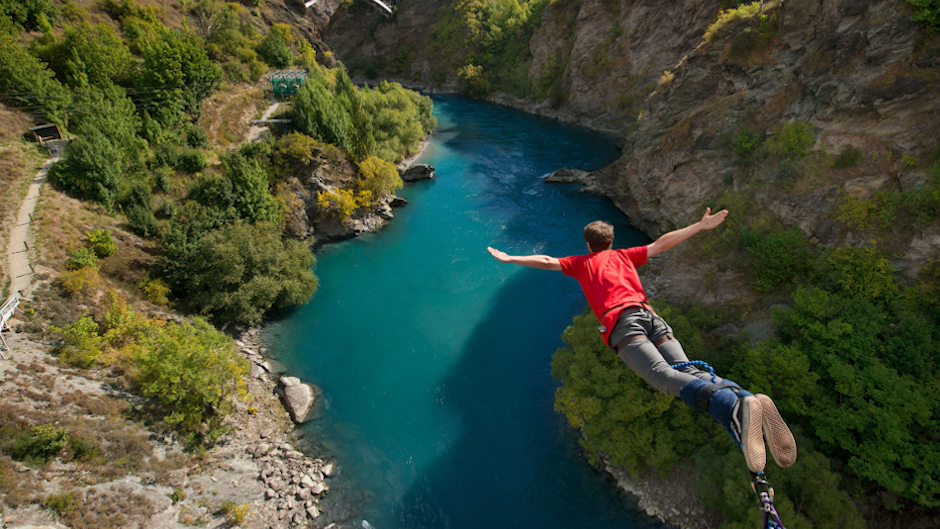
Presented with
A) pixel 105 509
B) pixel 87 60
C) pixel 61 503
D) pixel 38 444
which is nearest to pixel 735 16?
pixel 105 509

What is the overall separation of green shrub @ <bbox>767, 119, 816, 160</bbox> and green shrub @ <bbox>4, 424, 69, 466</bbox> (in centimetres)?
2676

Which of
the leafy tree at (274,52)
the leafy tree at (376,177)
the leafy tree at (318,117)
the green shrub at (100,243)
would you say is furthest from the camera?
the leafy tree at (274,52)

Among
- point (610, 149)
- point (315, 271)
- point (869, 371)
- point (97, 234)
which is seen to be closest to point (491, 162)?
point (610, 149)

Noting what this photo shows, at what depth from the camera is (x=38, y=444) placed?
459 inches

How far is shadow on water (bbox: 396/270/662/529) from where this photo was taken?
1400cm

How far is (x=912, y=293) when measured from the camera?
1264 centimetres

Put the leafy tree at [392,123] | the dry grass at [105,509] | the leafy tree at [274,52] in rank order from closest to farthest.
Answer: the dry grass at [105,509]
the leafy tree at [392,123]
the leafy tree at [274,52]

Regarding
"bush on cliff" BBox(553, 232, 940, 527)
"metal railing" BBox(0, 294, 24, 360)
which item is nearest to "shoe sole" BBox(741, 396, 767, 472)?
"bush on cliff" BBox(553, 232, 940, 527)

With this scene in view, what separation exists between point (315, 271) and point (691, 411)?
2061 centimetres

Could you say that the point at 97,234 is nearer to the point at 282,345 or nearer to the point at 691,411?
the point at 282,345

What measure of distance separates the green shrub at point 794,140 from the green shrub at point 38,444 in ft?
87.8

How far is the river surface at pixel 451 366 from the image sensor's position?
14.4 metres

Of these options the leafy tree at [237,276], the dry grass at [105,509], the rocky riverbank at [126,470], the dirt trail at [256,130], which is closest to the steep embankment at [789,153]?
the rocky riverbank at [126,470]

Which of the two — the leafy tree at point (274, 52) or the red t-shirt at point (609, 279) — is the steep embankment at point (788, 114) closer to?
the red t-shirt at point (609, 279)
